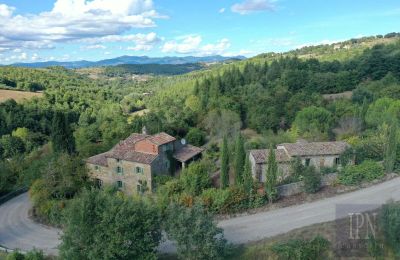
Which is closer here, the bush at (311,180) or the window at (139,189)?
the bush at (311,180)

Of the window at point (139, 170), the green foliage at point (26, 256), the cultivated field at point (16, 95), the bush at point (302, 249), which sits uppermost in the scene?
the cultivated field at point (16, 95)

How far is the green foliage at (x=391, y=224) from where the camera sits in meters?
23.0

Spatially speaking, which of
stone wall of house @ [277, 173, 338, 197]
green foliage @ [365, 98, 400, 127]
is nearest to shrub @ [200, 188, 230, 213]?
stone wall of house @ [277, 173, 338, 197]

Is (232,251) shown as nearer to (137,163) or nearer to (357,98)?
(137,163)

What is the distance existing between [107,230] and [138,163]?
601 inches

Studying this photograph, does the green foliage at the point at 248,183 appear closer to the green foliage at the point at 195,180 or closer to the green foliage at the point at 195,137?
the green foliage at the point at 195,180

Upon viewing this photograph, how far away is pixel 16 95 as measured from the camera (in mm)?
92938

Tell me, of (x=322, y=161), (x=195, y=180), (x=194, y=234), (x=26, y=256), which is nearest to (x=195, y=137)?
(x=322, y=161)

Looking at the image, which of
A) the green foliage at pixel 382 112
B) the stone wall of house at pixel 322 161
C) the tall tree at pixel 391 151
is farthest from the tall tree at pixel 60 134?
the green foliage at pixel 382 112

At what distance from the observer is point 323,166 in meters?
37.1

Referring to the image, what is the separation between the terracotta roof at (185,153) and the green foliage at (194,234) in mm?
17274

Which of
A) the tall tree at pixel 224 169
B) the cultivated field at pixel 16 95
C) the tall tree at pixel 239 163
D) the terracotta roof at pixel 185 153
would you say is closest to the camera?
the tall tree at pixel 224 169

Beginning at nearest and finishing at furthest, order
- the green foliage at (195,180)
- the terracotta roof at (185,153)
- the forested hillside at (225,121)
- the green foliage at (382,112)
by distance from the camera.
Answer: the green foliage at (195,180) < the forested hillside at (225,121) < the terracotta roof at (185,153) < the green foliage at (382,112)

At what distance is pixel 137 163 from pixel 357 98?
134ft
